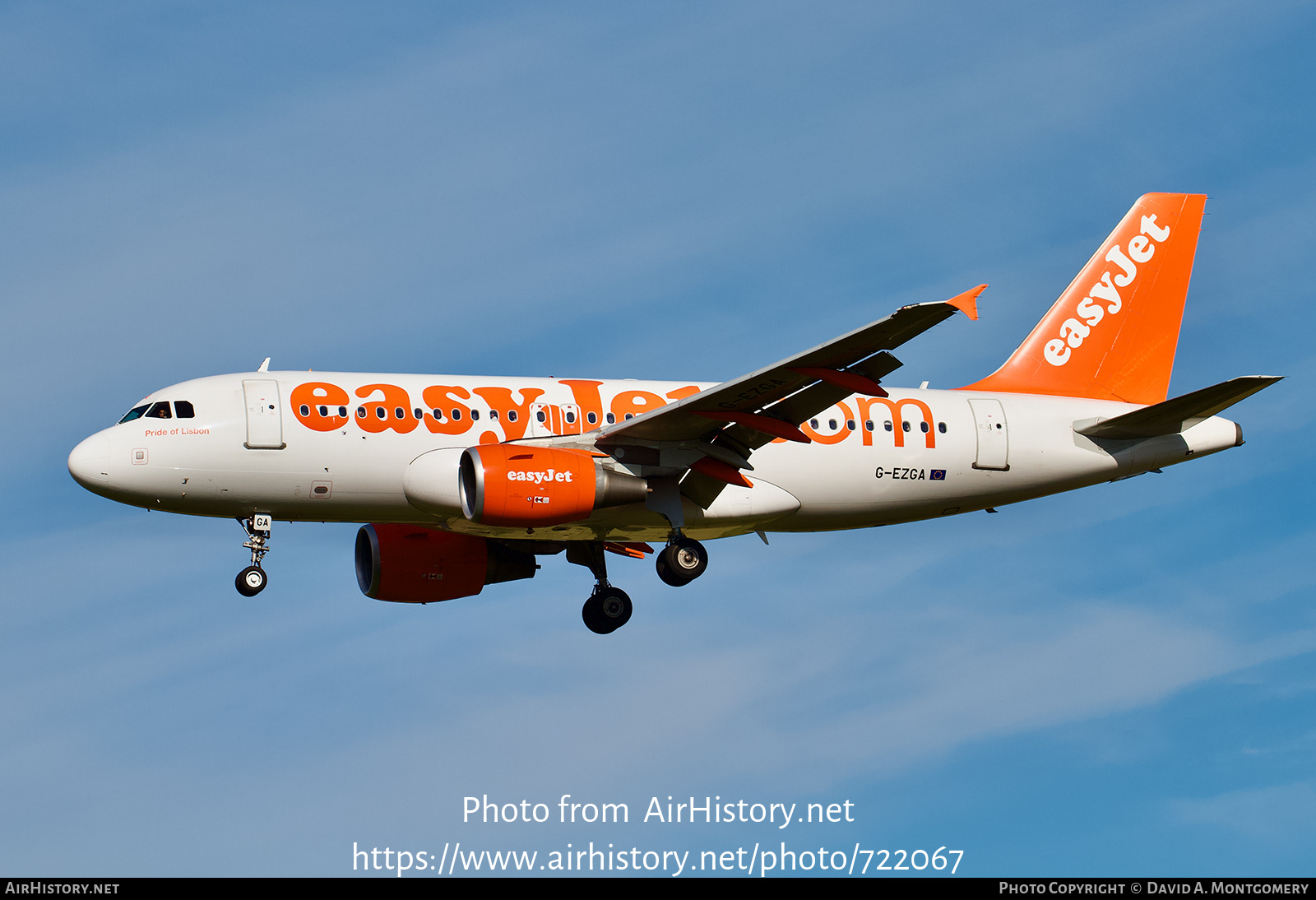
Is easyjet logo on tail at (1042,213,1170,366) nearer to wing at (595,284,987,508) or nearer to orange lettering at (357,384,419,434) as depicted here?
wing at (595,284,987,508)

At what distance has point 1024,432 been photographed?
3628 cm

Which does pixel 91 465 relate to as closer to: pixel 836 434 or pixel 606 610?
pixel 606 610

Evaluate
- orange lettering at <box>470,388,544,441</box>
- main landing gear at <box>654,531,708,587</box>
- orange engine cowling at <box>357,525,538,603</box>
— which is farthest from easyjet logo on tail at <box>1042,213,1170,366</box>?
orange engine cowling at <box>357,525,538,603</box>

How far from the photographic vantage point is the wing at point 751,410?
2811 cm

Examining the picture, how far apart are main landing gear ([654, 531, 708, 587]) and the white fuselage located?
59cm

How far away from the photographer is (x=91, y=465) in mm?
31625

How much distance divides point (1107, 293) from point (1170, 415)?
5.00 m

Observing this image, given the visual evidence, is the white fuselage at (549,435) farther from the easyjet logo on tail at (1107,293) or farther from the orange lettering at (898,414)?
the easyjet logo on tail at (1107,293)

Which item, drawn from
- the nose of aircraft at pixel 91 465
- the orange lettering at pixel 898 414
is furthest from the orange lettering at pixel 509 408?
the nose of aircraft at pixel 91 465

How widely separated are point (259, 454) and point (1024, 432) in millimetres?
16169
